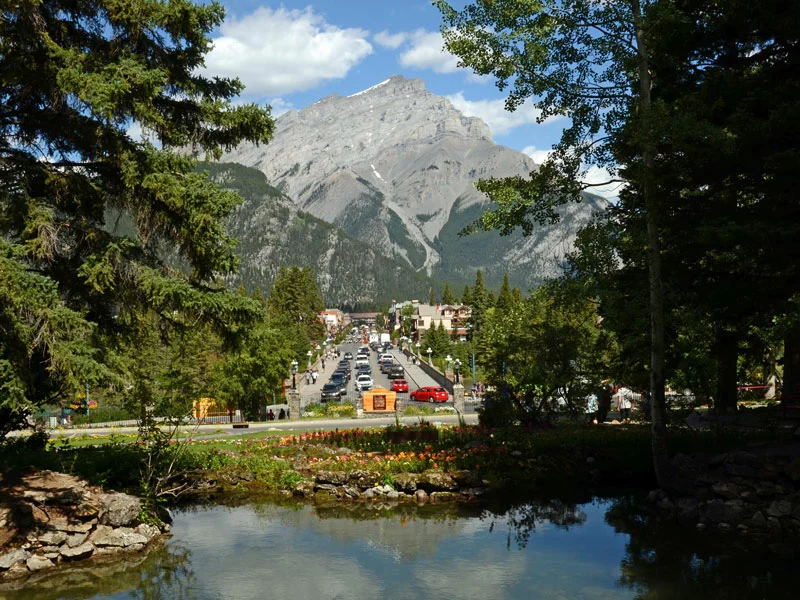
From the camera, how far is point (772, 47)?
1583 cm

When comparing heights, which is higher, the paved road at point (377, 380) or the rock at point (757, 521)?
the paved road at point (377, 380)

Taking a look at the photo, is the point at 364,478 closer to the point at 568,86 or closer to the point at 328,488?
the point at 328,488

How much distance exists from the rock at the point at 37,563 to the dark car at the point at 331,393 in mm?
42069

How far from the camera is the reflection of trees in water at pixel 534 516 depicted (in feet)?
51.0

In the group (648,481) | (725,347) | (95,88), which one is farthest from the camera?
(725,347)

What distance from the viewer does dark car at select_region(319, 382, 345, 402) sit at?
56.3 m

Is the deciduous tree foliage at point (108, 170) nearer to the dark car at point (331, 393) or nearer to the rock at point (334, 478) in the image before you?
the rock at point (334, 478)

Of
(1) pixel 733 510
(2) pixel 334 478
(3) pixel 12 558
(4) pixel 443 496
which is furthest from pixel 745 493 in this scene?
(3) pixel 12 558

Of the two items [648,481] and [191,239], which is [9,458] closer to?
[191,239]

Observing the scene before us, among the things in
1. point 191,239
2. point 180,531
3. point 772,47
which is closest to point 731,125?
point 772,47

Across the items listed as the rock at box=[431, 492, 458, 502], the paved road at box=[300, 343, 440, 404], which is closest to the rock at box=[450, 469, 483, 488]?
the rock at box=[431, 492, 458, 502]

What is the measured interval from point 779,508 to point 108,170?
15.2 m

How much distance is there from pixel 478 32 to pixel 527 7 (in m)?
1.22

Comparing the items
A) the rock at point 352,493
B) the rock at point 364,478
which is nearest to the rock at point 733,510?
the rock at point 364,478
